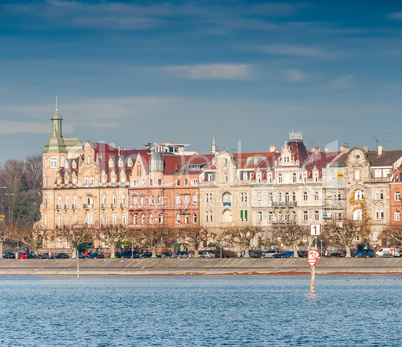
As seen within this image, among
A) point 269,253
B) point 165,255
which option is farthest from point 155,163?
point 269,253

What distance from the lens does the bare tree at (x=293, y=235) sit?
134625mm

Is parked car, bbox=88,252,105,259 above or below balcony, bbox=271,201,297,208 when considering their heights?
below

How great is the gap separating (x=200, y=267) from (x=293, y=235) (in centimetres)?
1188

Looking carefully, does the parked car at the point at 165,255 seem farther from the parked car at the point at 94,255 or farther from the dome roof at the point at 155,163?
the dome roof at the point at 155,163

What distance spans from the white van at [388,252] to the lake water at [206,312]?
40.3 feet

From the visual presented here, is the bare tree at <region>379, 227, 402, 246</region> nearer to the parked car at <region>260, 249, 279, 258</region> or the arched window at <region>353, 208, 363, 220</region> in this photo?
the arched window at <region>353, 208, 363, 220</region>

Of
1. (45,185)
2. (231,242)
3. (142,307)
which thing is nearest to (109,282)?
(231,242)

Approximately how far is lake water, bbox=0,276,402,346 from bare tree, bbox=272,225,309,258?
45.5ft

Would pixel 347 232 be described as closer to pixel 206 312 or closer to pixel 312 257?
pixel 312 257

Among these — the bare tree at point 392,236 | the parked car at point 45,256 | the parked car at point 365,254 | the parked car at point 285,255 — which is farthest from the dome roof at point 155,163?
the bare tree at point 392,236

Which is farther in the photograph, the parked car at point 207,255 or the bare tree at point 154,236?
the bare tree at point 154,236

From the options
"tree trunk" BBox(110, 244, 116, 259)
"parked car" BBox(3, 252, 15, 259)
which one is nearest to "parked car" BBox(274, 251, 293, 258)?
"tree trunk" BBox(110, 244, 116, 259)

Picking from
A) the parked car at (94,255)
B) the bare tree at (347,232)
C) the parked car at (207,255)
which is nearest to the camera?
the bare tree at (347,232)

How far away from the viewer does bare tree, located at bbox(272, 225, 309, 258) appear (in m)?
135
